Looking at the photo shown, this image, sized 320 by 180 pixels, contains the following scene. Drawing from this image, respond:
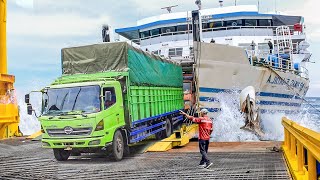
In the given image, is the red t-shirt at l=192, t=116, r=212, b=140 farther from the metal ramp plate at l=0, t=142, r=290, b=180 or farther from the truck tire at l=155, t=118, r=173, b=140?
the truck tire at l=155, t=118, r=173, b=140

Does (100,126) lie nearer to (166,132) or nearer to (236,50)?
(166,132)

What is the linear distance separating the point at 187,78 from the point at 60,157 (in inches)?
340

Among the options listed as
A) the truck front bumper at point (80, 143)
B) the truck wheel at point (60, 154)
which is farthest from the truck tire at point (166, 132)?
the truck front bumper at point (80, 143)

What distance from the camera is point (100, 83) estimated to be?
9609 millimetres

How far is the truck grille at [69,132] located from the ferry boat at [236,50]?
607 centimetres

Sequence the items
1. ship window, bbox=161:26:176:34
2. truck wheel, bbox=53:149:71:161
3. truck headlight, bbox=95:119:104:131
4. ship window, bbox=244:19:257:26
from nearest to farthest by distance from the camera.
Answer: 1. truck headlight, bbox=95:119:104:131
2. truck wheel, bbox=53:149:71:161
3. ship window, bbox=244:19:257:26
4. ship window, bbox=161:26:176:34

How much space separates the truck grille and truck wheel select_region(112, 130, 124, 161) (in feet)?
2.42

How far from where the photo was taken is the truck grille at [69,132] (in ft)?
30.2

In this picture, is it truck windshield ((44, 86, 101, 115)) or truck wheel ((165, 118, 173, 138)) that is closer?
truck windshield ((44, 86, 101, 115))

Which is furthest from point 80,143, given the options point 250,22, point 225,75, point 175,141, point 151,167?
point 250,22

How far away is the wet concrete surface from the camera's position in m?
7.47

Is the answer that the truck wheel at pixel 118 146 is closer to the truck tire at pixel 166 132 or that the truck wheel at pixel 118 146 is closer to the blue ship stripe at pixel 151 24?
the truck tire at pixel 166 132

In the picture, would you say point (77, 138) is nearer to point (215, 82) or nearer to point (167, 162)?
point (167, 162)

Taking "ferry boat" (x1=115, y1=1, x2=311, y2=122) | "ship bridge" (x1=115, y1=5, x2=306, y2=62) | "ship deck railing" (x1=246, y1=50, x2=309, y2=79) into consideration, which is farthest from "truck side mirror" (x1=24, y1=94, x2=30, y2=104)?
"ship bridge" (x1=115, y1=5, x2=306, y2=62)
